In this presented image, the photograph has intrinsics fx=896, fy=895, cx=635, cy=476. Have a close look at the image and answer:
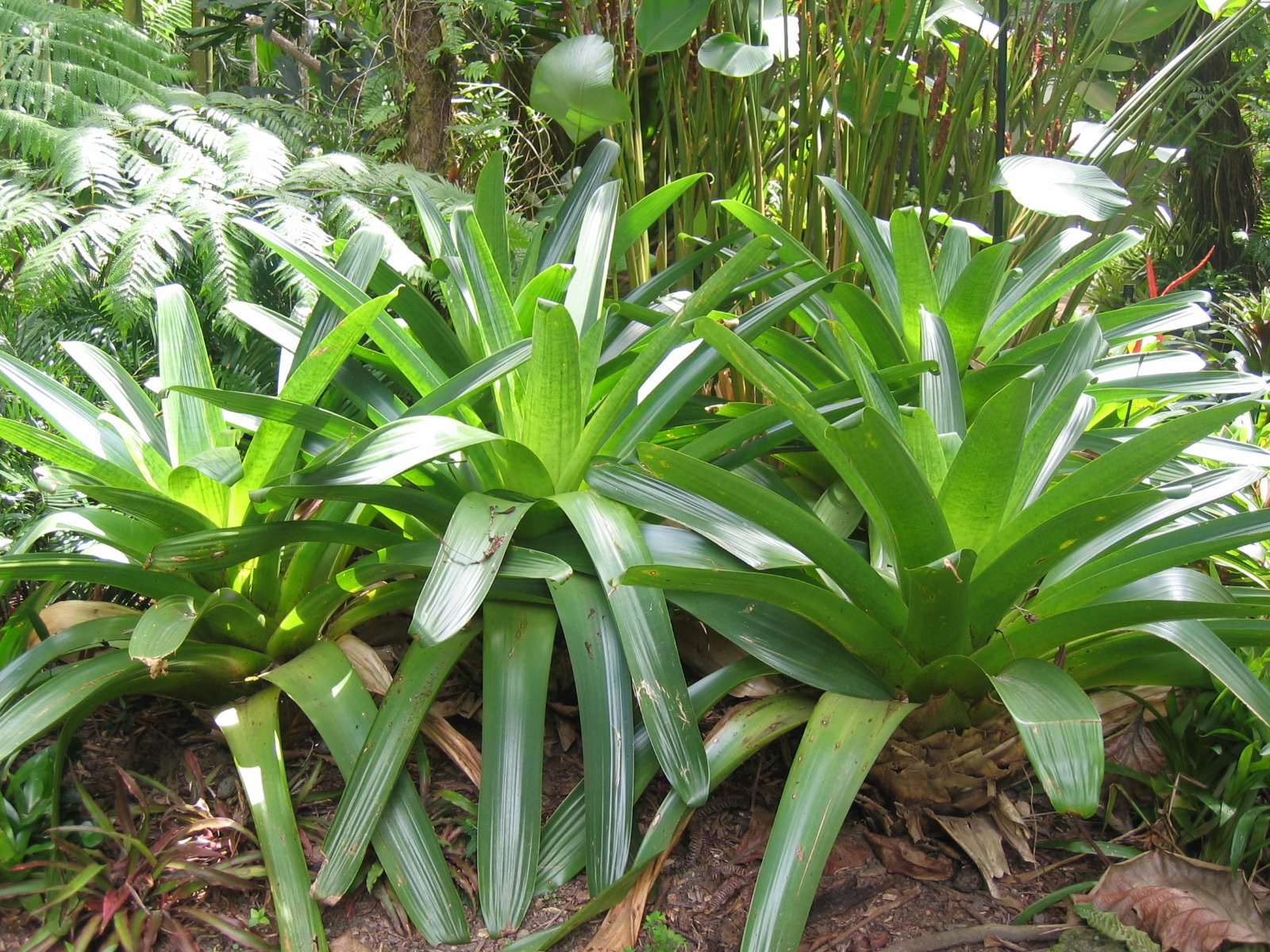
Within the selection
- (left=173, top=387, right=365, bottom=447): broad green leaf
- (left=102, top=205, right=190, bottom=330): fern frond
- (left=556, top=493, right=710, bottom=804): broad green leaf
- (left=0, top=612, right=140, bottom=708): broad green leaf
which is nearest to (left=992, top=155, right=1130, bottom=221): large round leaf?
(left=556, top=493, right=710, bottom=804): broad green leaf

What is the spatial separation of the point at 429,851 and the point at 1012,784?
0.72 metres

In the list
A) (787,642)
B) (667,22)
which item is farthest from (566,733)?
(667,22)

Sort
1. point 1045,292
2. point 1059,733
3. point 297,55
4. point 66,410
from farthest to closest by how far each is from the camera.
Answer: point 297,55, point 1045,292, point 66,410, point 1059,733

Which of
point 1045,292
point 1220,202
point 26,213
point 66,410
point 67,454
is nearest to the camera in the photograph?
point 67,454

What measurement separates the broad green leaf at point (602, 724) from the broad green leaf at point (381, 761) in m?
0.17

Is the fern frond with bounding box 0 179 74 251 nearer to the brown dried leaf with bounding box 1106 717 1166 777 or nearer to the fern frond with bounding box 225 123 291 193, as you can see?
the fern frond with bounding box 225 123 291 193

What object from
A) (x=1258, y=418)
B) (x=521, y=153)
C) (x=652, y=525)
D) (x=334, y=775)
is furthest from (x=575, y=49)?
(x=1258, y=418)

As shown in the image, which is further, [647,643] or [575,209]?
[575,209]

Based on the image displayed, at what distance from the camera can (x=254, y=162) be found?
158cm

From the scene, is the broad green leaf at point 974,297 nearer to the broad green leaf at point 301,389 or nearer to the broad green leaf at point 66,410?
the broad green leaf at point 301,389

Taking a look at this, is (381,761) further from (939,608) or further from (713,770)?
(939,608)

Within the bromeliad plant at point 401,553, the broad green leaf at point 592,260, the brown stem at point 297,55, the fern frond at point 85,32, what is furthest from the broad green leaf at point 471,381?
the brown stem at point 297,55

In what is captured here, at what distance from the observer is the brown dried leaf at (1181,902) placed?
929 mm

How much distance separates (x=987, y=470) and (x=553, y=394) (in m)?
0.52
